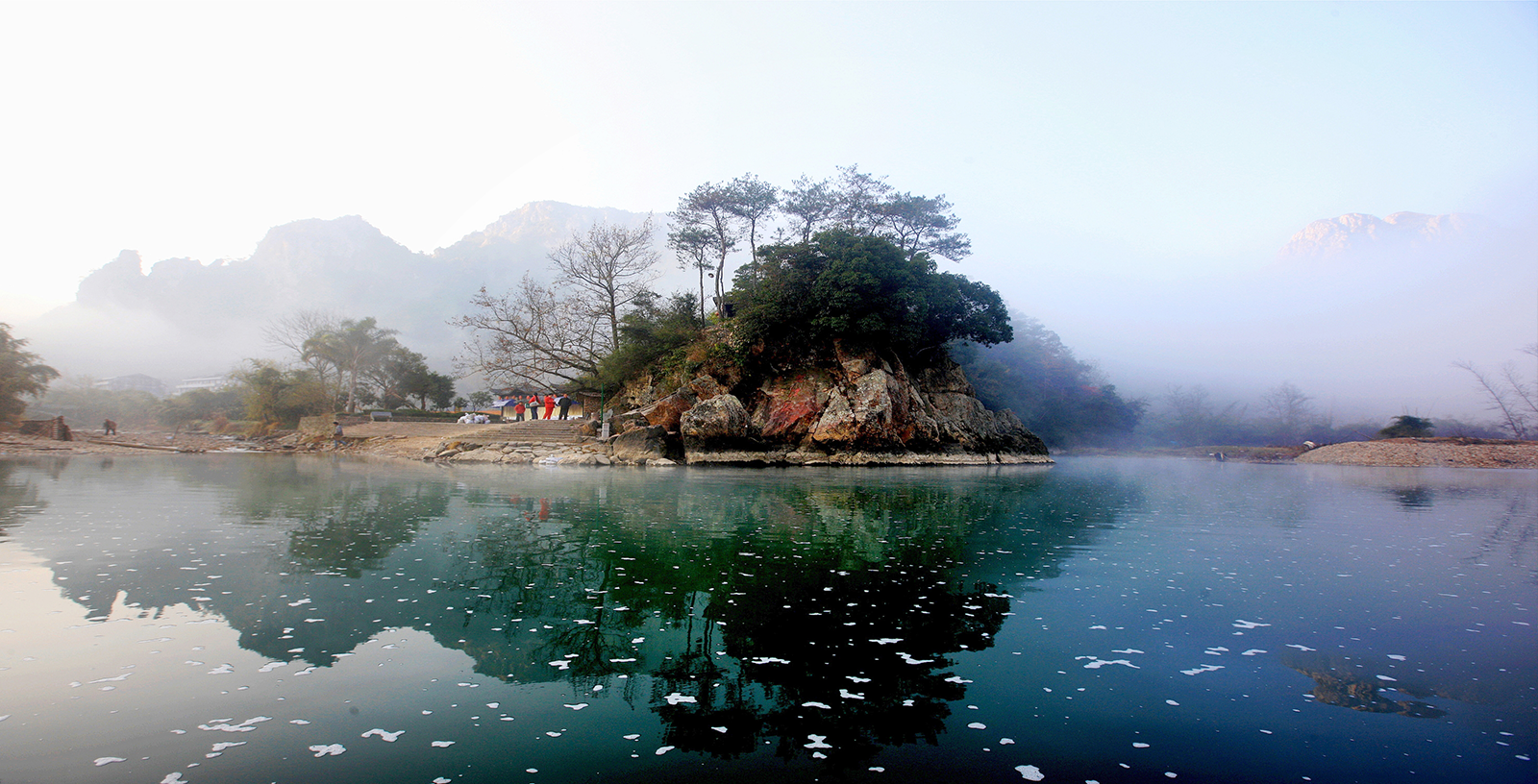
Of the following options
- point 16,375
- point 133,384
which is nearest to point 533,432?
point 16,375

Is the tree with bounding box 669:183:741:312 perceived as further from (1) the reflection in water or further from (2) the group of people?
(1) the reflection in water

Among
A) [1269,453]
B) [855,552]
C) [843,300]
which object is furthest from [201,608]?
[1269,453]

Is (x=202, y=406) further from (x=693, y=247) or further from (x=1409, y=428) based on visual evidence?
(x=1409, y=428)

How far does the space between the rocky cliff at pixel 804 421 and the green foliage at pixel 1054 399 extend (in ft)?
90.6

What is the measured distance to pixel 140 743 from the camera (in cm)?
353

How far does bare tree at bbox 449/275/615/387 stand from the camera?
38000mm

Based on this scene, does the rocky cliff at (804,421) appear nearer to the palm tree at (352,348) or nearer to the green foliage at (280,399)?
the green foliage at (280,399)

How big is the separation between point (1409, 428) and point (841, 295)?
145 ft

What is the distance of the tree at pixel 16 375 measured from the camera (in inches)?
1266

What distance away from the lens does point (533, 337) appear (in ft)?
129

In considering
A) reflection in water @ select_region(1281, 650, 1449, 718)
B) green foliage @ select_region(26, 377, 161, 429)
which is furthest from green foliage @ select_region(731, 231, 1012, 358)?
green foliage @ select_region(26, 377, 161, 429)

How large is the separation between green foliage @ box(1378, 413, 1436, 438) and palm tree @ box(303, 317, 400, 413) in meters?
76.4

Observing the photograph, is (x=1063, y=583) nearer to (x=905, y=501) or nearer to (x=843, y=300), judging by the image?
(x=905, y=501)

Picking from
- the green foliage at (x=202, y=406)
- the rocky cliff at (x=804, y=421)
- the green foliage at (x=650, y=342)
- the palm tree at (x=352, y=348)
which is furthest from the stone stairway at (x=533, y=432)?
the green foliage at (x=202, y=406)
